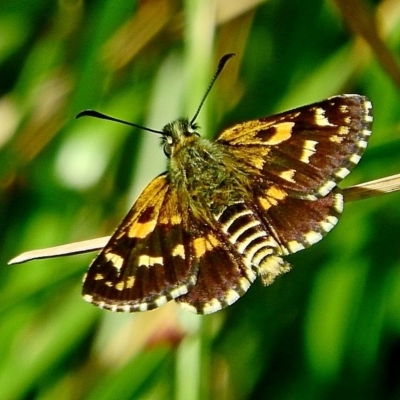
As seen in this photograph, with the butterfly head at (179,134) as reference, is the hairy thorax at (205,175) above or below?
below

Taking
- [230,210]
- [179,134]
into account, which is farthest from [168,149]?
[230,210]

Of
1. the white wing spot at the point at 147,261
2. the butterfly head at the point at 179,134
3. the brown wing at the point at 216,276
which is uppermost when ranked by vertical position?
the butterfly head at the point at 179,134

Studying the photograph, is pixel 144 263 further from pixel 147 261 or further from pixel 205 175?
pixel 205 175

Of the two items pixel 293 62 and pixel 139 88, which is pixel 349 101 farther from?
pixel 139 88

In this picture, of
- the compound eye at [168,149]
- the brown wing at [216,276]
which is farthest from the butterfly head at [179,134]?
the brown wing at [216,276]

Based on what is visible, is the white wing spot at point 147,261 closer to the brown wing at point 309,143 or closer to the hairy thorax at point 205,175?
the hairy thorax at point 205,175

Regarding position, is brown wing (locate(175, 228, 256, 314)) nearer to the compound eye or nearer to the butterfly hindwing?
the butterfly hindwing

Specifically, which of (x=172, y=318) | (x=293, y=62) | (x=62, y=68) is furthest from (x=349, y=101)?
(x=62, y=68)
